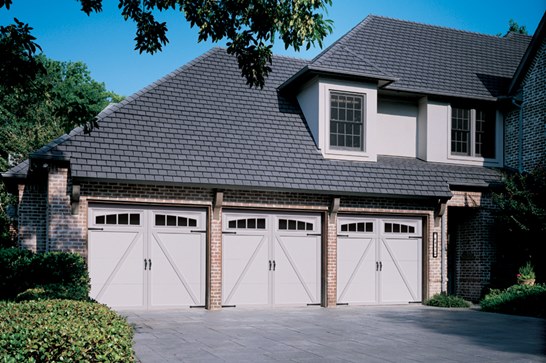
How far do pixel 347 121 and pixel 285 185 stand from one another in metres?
3.16

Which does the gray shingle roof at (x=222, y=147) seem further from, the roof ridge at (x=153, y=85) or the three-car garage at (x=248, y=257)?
the three-car garage at (x=248, y=257)

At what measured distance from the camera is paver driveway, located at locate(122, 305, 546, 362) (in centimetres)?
838

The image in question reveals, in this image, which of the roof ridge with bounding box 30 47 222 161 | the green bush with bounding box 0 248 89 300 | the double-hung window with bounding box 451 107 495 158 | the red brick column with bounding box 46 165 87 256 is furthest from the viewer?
the double-hung window with bounding box 451 107 495 158

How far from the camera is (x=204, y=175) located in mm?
14328

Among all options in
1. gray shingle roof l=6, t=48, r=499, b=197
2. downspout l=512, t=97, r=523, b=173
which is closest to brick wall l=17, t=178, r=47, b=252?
gray shingle roof l=6, t=48, r=499, b=197

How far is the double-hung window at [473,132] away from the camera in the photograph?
734 inches

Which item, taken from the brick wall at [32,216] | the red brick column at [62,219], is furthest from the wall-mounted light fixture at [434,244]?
the brick wall at [32,216]

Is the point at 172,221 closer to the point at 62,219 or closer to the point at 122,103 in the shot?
the point at 62,219

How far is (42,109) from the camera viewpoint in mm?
34781

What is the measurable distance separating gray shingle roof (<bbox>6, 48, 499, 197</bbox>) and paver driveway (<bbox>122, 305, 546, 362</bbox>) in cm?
329

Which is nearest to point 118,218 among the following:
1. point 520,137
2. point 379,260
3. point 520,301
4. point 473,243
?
point 379,260

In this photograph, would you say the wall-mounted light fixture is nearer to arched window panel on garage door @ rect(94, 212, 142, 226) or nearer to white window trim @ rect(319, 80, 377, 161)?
white window trim @ rect(319, 80, 377, 161)

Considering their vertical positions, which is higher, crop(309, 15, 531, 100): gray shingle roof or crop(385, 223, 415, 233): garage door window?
crop(309, 15, 531, 100): gray shingle roof

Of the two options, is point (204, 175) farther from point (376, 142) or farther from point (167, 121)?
point (376, 142)
